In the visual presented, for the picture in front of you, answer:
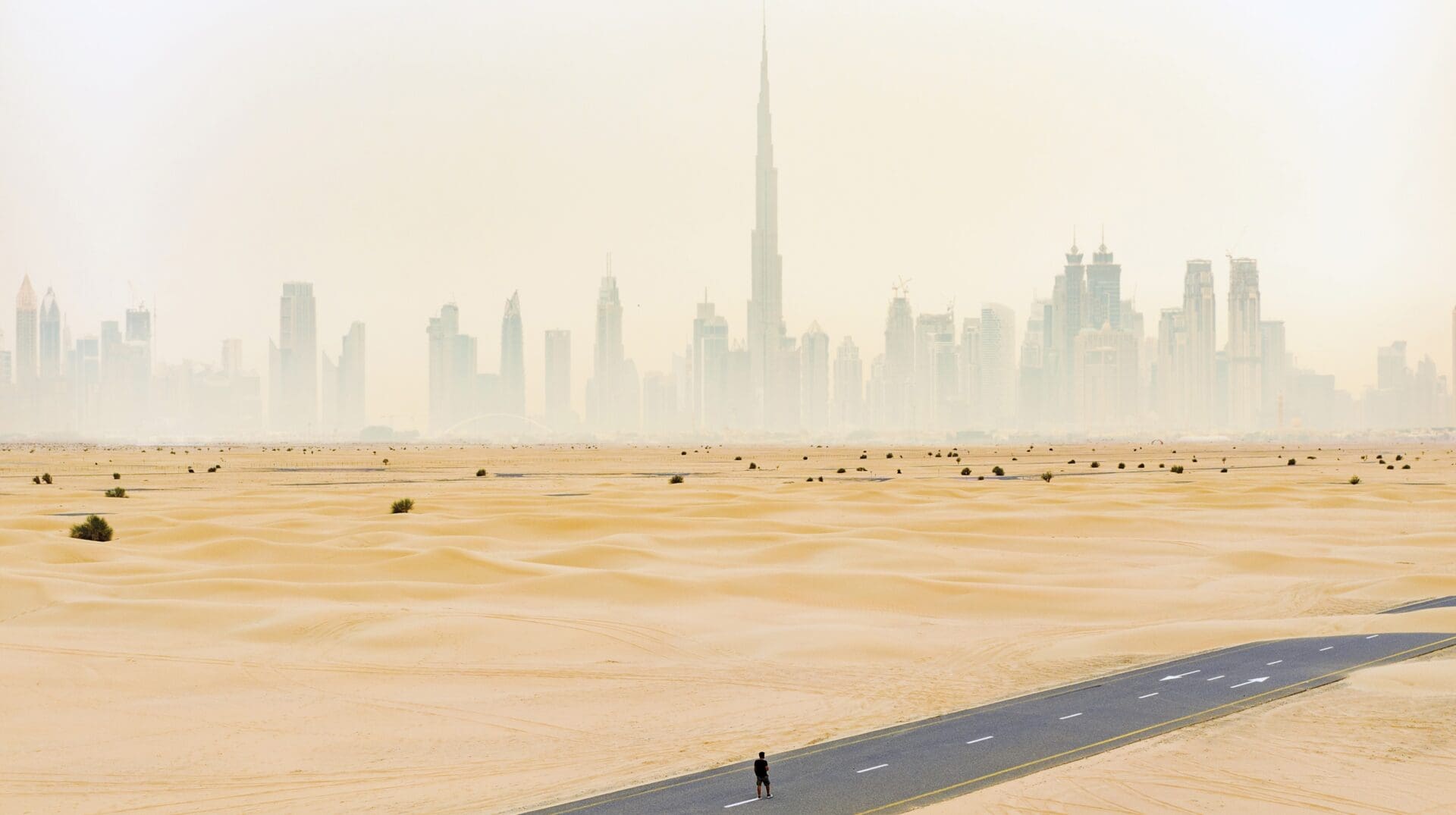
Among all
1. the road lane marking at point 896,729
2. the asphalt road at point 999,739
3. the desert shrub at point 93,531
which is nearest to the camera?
the asphalt road at point 999,739

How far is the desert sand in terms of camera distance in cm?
1688

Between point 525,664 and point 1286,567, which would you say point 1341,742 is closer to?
point 525,664

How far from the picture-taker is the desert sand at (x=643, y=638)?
55.4 feet

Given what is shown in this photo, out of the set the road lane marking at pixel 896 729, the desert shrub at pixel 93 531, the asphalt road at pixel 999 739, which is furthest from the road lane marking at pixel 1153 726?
the desert shrub at pixel 93 531

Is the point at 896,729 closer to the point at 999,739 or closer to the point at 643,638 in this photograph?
the point at 999,739

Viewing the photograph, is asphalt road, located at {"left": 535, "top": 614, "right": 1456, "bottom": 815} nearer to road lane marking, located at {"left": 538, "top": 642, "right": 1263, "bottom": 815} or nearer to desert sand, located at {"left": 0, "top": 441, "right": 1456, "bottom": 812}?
road lane marking, located at {"left": 538, "top": 642, "right": 1263, "bottom": 815}

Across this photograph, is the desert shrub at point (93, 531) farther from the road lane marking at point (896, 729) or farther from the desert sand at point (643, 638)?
the road lane marking at point (896, 729)

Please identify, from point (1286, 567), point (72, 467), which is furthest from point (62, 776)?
point (72, 467)

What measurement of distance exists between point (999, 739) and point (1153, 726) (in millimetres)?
2588

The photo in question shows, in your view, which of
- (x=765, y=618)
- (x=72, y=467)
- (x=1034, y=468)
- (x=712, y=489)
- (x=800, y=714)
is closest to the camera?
(x=800, y=714)

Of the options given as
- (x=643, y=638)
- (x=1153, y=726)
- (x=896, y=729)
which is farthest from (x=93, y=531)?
(x=1153, y=726)

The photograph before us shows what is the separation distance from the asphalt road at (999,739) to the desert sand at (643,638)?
56 centimetres

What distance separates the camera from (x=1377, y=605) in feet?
106

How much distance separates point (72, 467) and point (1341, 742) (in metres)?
116
